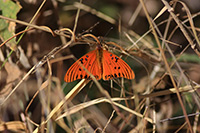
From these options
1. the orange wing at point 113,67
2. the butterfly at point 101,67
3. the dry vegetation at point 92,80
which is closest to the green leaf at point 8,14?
the dry vegetation at point 92,80

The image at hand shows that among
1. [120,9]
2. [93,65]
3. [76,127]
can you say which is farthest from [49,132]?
[120,9]

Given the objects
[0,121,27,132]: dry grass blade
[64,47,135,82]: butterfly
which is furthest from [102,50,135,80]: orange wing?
[0,121,27,132]: dry grass blade

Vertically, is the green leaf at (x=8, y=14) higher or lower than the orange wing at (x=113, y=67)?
higher

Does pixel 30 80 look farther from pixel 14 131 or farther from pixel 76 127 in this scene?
pixel 76 127

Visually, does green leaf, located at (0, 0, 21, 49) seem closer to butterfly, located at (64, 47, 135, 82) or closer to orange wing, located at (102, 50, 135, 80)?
butterfly, located at (64, 47, 135, 82)

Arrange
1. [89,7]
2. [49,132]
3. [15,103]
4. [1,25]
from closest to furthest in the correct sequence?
[49,132] → [15,103] → [1,25] → [89,7]

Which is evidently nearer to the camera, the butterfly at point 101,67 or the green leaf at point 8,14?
the butterfly at point 101,67

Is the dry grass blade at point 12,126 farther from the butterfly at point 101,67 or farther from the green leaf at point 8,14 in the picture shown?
the green leaf at point 8,14

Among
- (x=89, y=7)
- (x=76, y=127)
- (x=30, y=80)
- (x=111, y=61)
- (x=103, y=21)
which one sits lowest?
(x=76, y=127)
